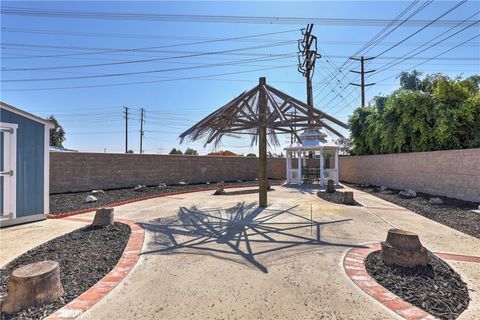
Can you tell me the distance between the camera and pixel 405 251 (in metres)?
3.35

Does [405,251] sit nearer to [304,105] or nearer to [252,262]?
[252,262]

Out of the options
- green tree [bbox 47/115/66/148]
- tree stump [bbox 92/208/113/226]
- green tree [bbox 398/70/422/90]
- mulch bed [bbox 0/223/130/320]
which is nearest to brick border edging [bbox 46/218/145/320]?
mulch bed [bbox 0/223/130/320]

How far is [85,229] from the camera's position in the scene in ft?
17.1

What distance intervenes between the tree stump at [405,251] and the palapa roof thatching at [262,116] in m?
3.77

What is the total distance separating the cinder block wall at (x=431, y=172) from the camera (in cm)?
825

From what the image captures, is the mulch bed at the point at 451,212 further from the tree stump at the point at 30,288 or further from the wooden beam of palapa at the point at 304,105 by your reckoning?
the tree stump at the point at 30,288

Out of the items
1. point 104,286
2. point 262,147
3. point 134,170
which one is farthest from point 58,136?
point 104,286

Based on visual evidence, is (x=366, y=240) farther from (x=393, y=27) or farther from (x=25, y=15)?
(x=25, y=15)

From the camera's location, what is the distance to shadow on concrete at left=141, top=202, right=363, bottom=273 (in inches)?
161

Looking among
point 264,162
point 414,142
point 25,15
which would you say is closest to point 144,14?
point 25,15

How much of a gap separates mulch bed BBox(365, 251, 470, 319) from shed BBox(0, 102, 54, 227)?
7.12 m

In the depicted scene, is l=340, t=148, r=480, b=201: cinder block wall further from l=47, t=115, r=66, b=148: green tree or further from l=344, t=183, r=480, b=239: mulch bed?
l=47, t=115, r=66, b=148: green tree

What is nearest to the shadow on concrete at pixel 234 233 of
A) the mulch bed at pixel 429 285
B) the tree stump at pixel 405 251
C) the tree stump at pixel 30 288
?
the tree stump at pixel 405 251

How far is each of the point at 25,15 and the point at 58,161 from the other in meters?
10.0
